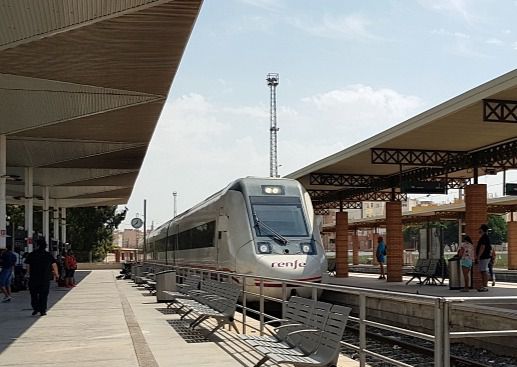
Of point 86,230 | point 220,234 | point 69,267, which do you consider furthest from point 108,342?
point 86,230

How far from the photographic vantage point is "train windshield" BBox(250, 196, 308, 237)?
17766 mm

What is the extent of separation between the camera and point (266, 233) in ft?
57.8

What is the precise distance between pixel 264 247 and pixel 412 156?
1031 cm

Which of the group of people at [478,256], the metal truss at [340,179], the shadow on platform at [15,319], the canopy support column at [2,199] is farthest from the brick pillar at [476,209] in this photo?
the canopy support column at [2,199]

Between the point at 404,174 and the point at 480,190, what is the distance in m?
7.62

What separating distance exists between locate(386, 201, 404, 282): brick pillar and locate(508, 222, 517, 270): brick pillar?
8240 millimetres

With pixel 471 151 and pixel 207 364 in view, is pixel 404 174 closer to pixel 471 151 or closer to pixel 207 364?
pixel 471 151

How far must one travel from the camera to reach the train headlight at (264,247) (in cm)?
1714

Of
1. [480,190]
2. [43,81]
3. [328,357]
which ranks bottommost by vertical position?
[328,357]

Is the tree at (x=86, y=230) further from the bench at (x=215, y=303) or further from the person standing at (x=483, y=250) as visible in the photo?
the bench at (x=215, y=303)

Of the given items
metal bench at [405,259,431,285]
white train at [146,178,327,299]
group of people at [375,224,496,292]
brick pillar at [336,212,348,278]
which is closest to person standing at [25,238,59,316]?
white train at [146,178,327,299]

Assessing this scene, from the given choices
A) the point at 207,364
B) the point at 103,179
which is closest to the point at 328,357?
the point at 207,364

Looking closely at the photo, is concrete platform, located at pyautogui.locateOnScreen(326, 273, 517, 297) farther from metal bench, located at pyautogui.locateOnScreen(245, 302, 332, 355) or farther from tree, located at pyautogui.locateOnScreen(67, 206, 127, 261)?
tree, located at pyautogui.locateOnScreen(67, 206, 127, 261)

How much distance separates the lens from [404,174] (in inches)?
1221
